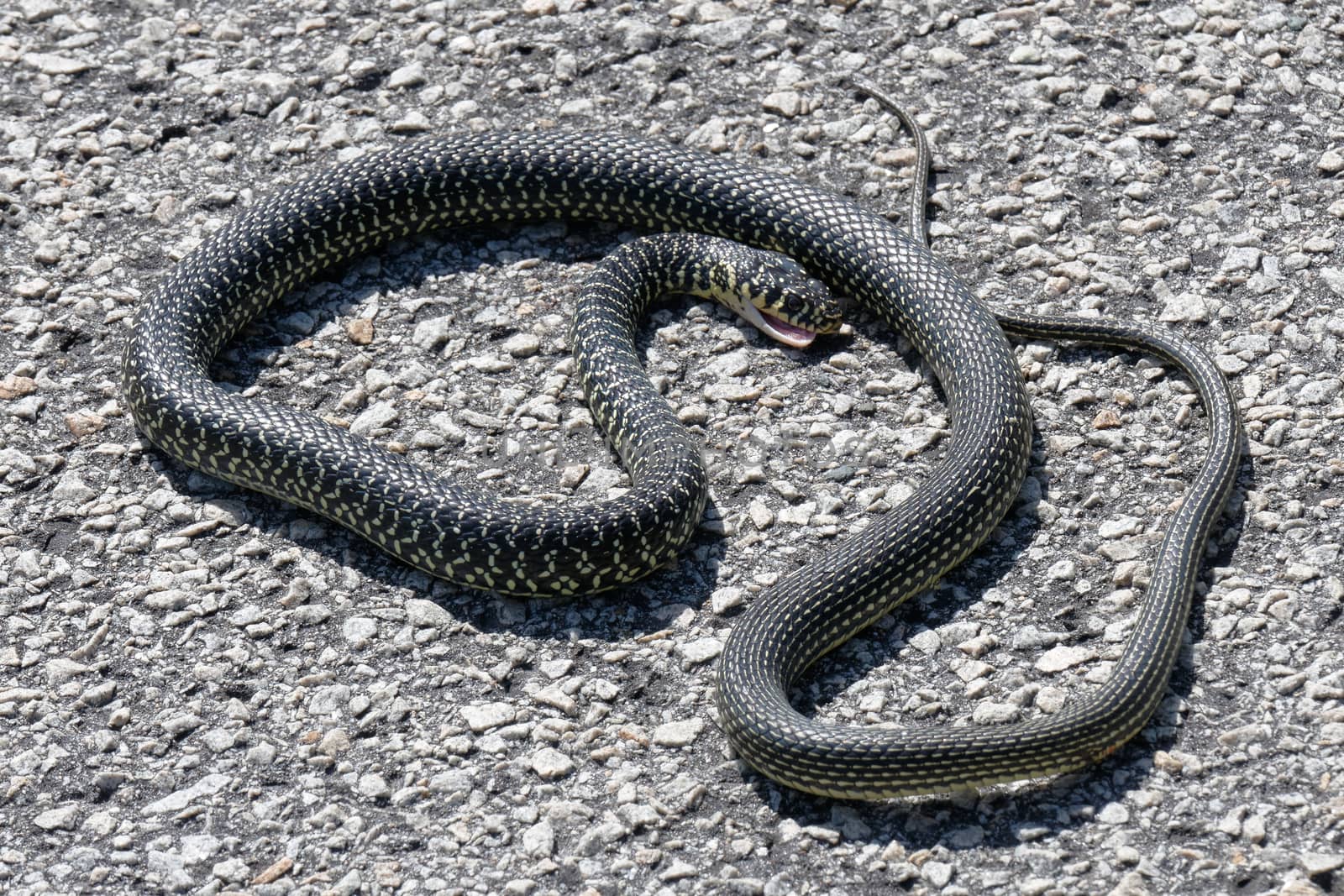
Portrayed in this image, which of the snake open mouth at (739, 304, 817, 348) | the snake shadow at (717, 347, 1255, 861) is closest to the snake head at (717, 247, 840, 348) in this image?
the snake open mouth at (739, 304, 817, 348)

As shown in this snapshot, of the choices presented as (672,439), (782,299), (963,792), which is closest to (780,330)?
(782,299)

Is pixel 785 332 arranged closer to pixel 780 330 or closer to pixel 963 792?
pixel 780 330

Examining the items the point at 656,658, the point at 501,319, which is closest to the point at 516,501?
the point at 656,658

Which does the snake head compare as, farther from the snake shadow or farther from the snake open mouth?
the snake shadow

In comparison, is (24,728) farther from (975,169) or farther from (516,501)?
(975,169)

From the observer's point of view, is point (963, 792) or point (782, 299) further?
point (782, 299)

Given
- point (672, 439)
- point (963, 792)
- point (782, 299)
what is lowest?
point (963, 792)
